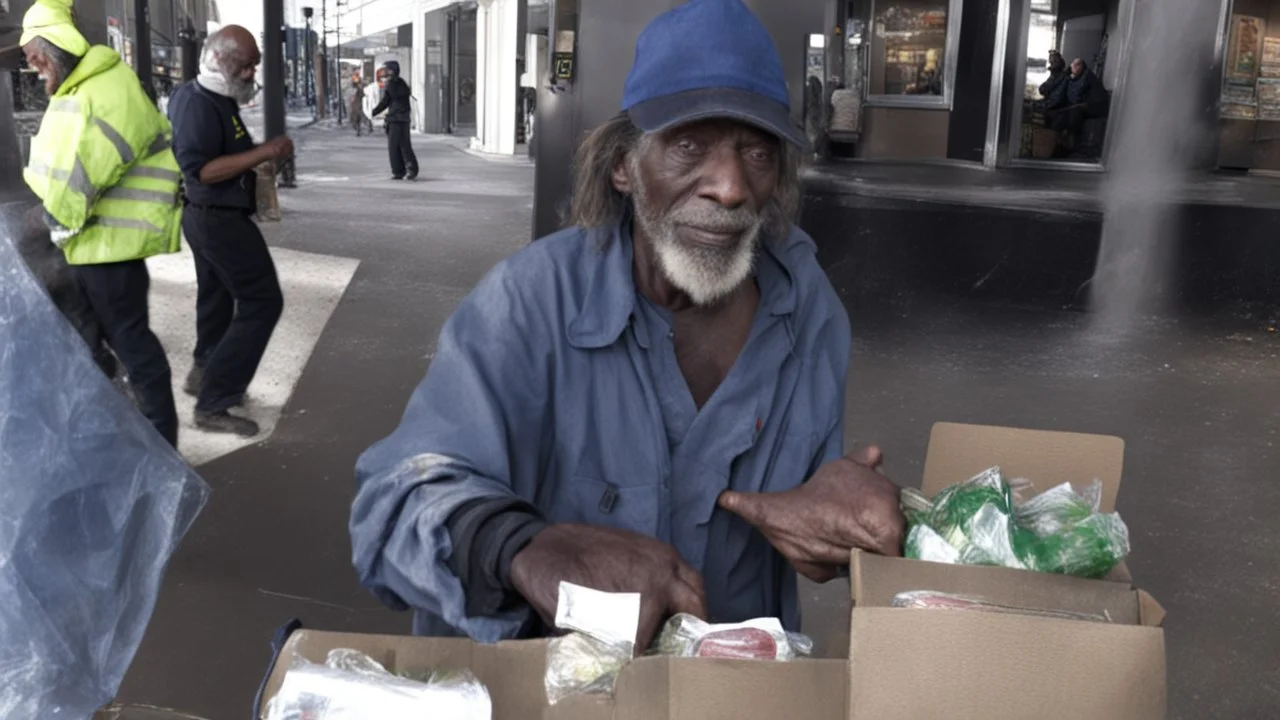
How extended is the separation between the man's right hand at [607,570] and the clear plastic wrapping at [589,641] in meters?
0.06

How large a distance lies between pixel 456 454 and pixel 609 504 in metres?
0.28

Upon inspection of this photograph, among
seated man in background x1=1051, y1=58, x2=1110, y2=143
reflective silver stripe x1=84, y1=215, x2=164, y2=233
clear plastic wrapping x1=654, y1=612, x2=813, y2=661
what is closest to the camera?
clear plastic wrapping x1=654, y1=612, x2=813, y2=661

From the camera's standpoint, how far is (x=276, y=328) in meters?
8.38

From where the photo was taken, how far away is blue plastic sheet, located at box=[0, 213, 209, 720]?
1516 millimetres

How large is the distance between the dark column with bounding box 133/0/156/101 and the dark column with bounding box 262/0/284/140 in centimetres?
578

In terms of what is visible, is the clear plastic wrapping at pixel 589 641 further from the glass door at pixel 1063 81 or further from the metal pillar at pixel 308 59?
the metal pillar at pixel 308 59

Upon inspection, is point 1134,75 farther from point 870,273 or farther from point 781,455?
point 781,455

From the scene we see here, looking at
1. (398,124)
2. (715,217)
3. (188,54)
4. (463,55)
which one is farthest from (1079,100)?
(463,55)

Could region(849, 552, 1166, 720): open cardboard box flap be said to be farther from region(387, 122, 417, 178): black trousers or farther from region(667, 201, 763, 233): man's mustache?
region(387, 122, 417, 178): black trousers

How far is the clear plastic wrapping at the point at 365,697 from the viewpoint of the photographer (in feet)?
4.14

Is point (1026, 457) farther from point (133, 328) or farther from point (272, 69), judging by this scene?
point (272, 69)

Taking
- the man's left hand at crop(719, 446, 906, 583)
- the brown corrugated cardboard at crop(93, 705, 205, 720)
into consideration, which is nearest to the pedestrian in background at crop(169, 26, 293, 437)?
the brown corrugated cardboard at crop(93, 705, 205, 720)

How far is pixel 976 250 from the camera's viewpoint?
39.6 ft

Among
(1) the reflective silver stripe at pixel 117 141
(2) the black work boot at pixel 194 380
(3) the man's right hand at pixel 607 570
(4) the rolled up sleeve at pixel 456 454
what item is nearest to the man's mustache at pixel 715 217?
(4) the rolled up sleeve at pixel 456 454
